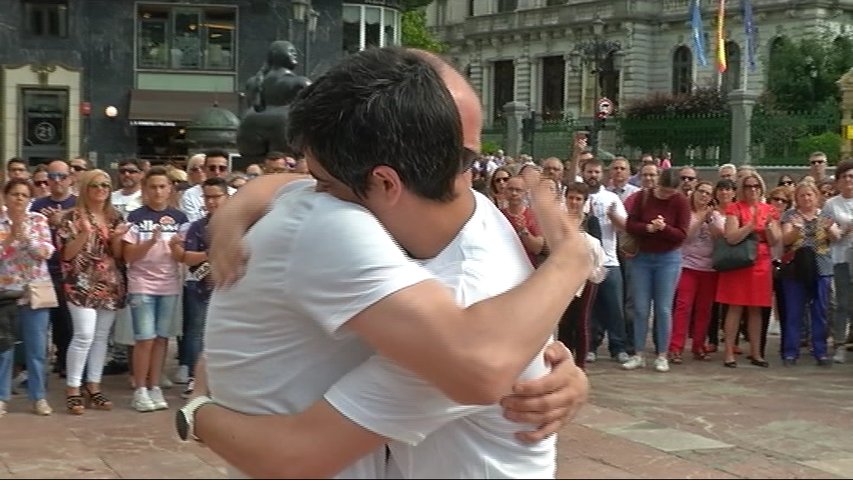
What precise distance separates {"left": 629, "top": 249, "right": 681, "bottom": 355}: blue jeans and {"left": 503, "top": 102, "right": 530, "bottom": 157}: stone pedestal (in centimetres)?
2531

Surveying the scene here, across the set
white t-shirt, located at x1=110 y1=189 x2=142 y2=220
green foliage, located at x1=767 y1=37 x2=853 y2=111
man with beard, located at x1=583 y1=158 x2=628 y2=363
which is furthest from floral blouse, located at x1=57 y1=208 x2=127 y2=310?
green foliage, located at x1=767 y1=37 x2=853 y2=111

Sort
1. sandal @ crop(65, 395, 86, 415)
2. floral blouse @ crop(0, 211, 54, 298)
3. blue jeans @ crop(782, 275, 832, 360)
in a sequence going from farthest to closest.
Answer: blue jeans @ crop(782, 275, 832, 360)
sandal @ crop(65, 395, 86, 415)
floral blouse @ crop(0, 211, 54, 298)

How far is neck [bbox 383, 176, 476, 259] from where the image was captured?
75.7 inches

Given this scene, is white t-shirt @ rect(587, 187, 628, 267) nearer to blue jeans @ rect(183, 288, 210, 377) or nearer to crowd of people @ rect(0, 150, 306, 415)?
crowd of people @ rect(0, 150, 306, 415)

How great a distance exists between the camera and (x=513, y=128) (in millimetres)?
36531

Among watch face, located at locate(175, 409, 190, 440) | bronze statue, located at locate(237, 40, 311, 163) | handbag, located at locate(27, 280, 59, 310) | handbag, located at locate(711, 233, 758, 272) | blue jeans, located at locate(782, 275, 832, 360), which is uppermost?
bronze statue, located at locate(237, 40, 311, 163)

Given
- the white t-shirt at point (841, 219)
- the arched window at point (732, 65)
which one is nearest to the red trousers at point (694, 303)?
the white t-shirt at point (841, 219)

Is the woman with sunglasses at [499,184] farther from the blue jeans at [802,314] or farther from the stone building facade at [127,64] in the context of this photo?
the stone building facade at [127,64]

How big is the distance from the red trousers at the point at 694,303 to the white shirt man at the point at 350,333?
9388 millimetres

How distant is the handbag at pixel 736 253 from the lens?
35.2 feet

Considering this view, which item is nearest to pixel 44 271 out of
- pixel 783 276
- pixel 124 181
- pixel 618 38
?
pixel 124 181

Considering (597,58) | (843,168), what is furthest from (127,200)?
(597,58)

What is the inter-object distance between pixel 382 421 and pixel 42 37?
33288mm

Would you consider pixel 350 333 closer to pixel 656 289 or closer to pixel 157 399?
pixel 157 399
